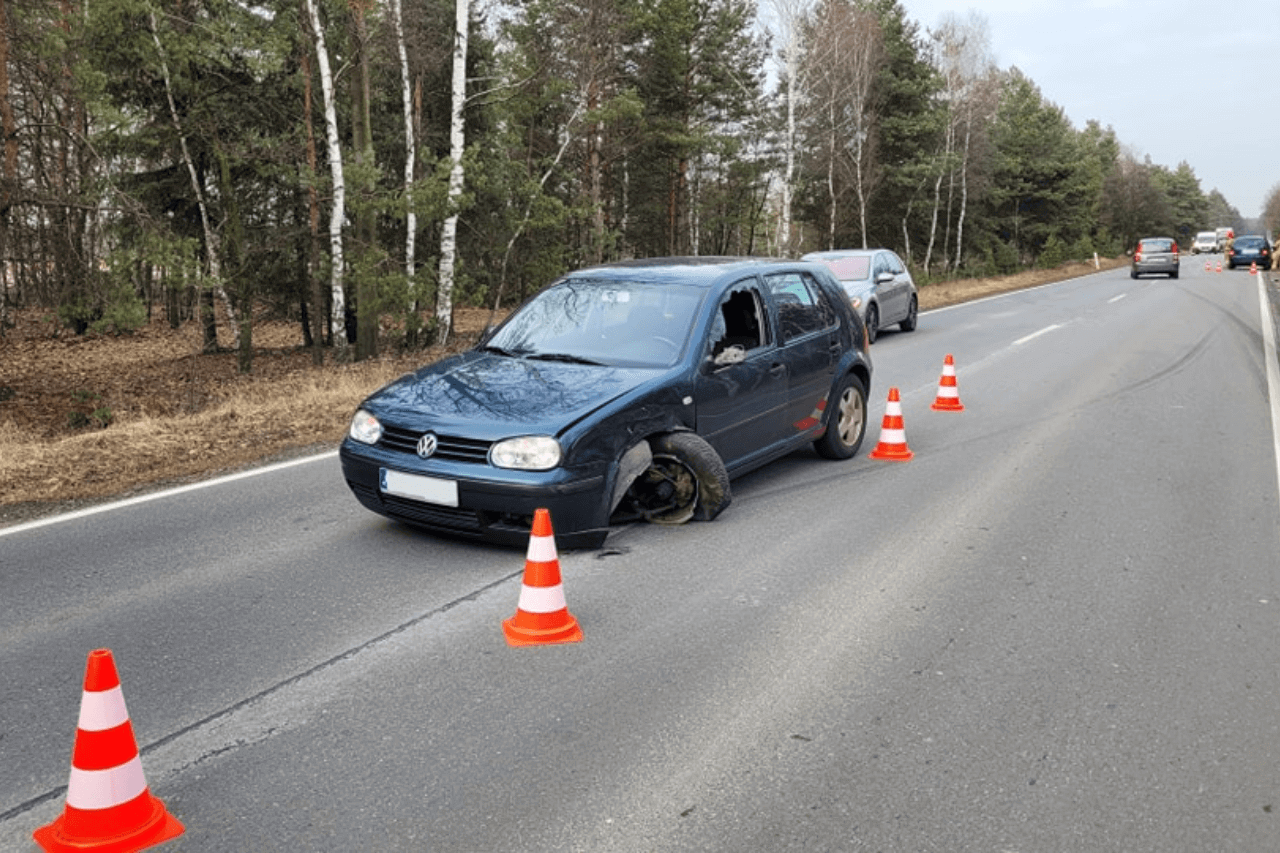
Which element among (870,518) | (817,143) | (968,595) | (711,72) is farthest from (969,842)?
(817,143)

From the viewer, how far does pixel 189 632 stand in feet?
14.6

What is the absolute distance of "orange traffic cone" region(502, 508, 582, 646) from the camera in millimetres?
4359

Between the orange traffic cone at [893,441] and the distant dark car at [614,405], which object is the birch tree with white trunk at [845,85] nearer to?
the orange traffic cone at [893,441]

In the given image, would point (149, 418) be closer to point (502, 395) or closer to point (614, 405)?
point (502, 395)

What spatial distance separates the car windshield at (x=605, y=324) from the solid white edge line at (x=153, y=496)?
7.66 feet

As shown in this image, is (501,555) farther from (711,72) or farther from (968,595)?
(711,72)

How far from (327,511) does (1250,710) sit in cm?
527

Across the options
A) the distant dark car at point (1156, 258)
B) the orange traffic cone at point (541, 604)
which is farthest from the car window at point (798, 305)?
the distant dark car at point (1156, 258)

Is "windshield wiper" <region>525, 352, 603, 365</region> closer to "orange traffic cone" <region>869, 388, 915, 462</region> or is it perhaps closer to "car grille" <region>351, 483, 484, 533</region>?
"car grille" <region>351, 483, 484, 533</region>

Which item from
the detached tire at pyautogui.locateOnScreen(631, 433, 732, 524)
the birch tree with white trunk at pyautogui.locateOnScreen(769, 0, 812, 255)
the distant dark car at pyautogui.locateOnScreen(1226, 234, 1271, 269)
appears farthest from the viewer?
the distant dark car at pyautogui.locateOnScreen(1226, 234, 1271, 269)

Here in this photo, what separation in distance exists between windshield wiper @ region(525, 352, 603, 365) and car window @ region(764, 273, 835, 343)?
1.71 m

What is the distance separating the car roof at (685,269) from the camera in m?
6.86

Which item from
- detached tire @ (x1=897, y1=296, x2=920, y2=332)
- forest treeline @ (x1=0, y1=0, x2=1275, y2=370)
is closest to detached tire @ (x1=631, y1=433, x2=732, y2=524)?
forest treeline @ (x1=0, y1=0, x2=1275, y2=370)

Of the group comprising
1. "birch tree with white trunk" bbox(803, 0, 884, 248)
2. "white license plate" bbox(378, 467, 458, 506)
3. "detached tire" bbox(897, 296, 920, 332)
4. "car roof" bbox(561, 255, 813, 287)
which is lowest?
"white license plate" bbox(378, 467, 458, 506)
